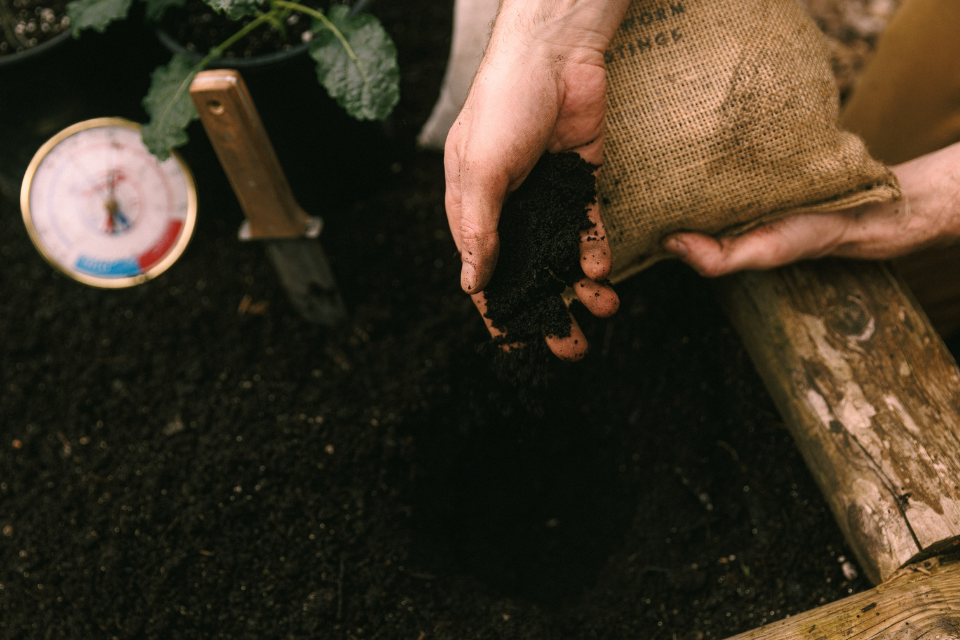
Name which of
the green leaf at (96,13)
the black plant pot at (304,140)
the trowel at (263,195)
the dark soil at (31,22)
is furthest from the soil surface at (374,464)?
the dark soil at (31,22)

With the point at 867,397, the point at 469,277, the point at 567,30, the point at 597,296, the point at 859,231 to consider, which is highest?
the point at 567,30

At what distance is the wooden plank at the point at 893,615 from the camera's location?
89cm

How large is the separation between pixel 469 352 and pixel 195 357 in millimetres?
693

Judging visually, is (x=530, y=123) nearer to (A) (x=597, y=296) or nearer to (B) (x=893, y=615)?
(A) (x=597, y=296)

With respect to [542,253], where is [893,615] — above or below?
below

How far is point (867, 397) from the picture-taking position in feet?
3.62

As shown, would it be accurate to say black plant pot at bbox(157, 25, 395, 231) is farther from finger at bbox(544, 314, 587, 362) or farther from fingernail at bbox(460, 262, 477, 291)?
finger at bbox(544, 314, 587, 362)

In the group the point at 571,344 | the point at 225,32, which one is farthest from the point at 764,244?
the point at 225,32

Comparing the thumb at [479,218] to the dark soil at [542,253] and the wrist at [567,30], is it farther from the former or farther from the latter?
the wrist at [567,30]

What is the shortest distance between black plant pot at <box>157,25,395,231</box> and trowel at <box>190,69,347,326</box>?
0.15m

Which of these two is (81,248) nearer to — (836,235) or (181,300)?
(181,300)

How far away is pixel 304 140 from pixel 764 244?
111 centimetres

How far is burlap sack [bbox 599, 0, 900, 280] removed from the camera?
106 cm

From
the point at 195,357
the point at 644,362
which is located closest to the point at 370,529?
the point at 195,357
